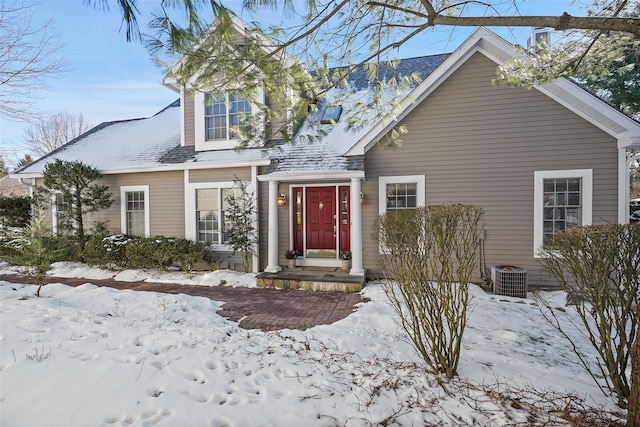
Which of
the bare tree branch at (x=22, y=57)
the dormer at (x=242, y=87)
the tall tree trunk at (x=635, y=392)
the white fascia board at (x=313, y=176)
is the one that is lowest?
the tall tree trunk at (x=635, y=392)

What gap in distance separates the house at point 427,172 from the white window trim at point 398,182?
0.02 m

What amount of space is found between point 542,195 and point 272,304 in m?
6.10

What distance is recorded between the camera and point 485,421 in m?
2.33

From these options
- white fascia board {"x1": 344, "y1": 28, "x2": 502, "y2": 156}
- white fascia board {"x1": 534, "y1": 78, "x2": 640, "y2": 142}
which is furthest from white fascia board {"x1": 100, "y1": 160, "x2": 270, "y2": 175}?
white fascia board {"x1": 534, "y1": 78, "x2": 640, "y2": 142}

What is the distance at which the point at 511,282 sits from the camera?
602 cm

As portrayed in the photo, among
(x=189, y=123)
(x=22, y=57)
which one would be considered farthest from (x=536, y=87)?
(x=22, y=57)

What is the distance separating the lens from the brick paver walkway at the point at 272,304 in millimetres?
4715

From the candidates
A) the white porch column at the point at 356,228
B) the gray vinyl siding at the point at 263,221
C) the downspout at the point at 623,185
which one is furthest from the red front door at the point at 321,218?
the downspout at the point at 623,185

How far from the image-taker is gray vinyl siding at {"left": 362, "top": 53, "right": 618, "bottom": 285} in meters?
6.15

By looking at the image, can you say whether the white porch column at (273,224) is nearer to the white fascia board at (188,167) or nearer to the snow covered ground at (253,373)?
the white fascia board at (188,167)

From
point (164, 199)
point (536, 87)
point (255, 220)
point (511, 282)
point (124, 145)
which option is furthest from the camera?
point (124, 145)

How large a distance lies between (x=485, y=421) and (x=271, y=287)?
5.13 m

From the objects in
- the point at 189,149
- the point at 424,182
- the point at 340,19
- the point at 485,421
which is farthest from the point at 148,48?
the point at 189,149

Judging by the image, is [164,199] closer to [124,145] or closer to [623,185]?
[124,145]
